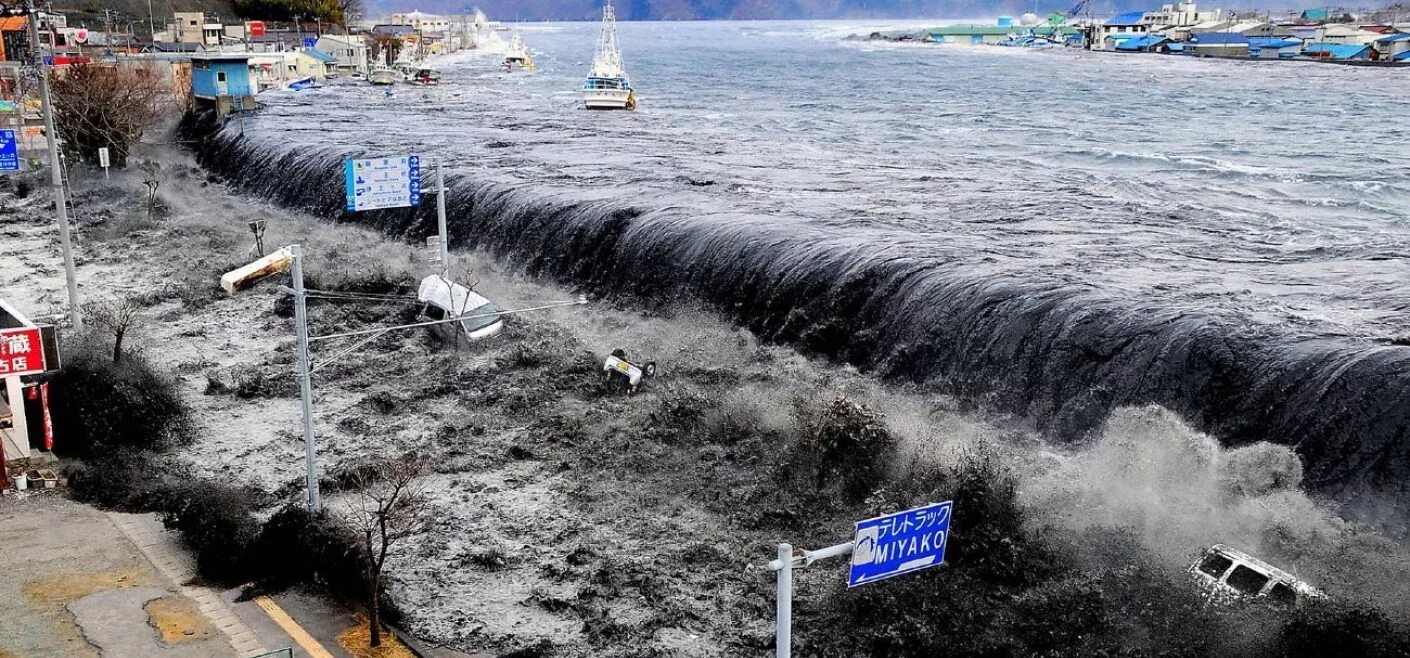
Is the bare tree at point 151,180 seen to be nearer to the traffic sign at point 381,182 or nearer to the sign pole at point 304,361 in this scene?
the traffic sign at point 381,182

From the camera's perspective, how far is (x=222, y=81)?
75625 millimetres

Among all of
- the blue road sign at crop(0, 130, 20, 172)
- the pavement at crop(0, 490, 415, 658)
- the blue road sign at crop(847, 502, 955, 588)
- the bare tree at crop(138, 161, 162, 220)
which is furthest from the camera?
the bare tree at crop(138, 161, 162, 220)

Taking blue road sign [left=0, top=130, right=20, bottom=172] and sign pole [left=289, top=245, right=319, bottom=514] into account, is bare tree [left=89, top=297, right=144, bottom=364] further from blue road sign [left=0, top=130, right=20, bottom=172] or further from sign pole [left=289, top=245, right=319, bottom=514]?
sign pole [left=289, top=245, right=319, bottom=514]

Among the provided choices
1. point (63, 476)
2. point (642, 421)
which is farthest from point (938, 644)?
point (63, 476)

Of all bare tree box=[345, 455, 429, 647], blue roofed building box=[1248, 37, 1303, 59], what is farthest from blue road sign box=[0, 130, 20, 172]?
blue roofed building box=[1248, 37, 1303, 59]

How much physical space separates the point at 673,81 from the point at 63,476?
10750cm

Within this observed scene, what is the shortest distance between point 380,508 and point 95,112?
176 ft

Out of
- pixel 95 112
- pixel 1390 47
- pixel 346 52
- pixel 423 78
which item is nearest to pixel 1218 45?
pixel 1390 47

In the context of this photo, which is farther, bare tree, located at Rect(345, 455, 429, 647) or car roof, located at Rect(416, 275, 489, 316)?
car roof, located at Rect(416, 275, 489, 316)

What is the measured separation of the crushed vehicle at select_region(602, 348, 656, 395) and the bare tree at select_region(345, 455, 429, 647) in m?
5.66

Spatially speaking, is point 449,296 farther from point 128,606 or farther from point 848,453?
point 128,606

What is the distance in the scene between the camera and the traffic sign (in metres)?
32.6

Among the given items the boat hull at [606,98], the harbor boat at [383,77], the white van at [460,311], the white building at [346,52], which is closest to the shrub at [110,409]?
the white van at [460,311]

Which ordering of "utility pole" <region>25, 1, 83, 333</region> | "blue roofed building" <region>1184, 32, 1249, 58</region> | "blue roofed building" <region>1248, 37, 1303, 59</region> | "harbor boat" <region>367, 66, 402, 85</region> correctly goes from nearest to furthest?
"utility pole" <region>25, 1, 83, 333</region>
"harbor boat" <region>367, 66, 402, 85</region>
"blue roofed building" <region>1248, 37, 1303, 59</region>
"blue roofed building" <region>1184, 32, 1249, 58</region>
